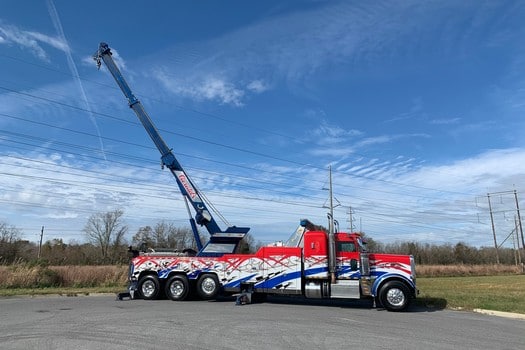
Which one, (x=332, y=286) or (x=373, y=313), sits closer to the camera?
(x=373, y=313)

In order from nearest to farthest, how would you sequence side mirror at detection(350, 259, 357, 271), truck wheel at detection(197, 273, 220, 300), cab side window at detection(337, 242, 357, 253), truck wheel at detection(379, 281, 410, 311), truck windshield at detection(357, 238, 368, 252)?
truck wheel at detection(379, 281, 410, 311) < side mirror at detection(350, 259, 357, 271) < cab side window at detection(337, 242, 357, 253) < truck windshield at detection(357, 238, 368, 252) < truck wheel at detection(197, 273, 220, 300)

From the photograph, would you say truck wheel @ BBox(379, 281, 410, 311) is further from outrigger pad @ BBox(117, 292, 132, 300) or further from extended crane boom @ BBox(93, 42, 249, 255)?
outrigger pad @ BBox(117, 292, 132, 300)

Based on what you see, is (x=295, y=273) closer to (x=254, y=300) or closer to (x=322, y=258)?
(x=322, y=258)

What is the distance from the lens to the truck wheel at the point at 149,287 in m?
17.5

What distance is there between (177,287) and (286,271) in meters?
4.58

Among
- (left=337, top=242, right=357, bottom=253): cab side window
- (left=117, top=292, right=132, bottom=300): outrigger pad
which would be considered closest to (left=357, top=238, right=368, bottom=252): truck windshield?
(left=337, top=242, right=357, bottom=253): cab side window

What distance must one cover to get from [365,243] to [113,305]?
31.9ft

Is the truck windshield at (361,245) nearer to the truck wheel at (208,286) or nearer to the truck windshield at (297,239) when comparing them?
the truck windshield at (297,239)

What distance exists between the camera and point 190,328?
33.0ft

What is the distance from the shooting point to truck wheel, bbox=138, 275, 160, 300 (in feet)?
57.4

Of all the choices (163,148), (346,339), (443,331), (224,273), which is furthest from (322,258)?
(163,148)

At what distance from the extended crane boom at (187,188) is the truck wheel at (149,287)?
220cm

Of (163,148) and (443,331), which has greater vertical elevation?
(163,148)

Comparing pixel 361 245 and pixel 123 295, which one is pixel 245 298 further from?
pixel 123 295
